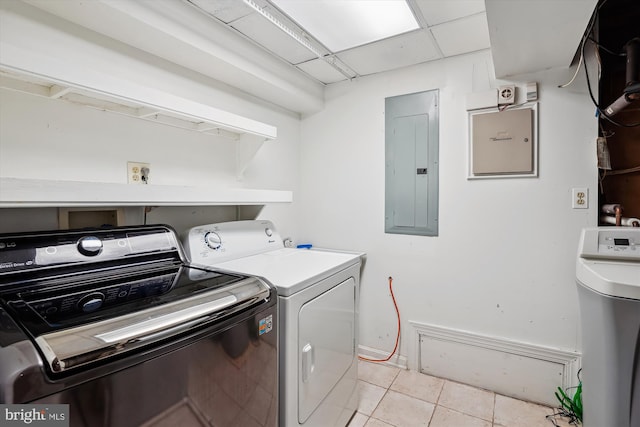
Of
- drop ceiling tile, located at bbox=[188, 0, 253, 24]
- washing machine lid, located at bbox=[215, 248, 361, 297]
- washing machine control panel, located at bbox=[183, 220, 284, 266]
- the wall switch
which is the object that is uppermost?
drop ceiling tile, located at bbox=[188, 0, 253, 24]

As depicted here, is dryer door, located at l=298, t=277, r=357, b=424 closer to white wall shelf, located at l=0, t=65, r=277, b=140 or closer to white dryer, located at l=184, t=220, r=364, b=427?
white dryer, located at l=184, t=220, r=364, b=427

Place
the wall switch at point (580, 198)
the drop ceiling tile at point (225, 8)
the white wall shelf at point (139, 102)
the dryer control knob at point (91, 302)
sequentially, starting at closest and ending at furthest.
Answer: the dryer control knob at point (91, 302) → the white wall shelf at point (139, 102) → the drop ceiling tile at point (225, 8) → the wall switch at point (580, 198)

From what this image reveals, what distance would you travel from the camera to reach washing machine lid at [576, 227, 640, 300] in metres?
1.19

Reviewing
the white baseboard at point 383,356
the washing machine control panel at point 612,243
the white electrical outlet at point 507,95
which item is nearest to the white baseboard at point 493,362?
the white baseboard at point 383,356

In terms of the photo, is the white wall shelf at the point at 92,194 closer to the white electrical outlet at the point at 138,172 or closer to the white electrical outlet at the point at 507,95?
the white electrical outlet at the point at 138,172

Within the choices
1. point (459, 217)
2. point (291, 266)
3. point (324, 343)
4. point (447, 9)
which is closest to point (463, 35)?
point (447, 9)

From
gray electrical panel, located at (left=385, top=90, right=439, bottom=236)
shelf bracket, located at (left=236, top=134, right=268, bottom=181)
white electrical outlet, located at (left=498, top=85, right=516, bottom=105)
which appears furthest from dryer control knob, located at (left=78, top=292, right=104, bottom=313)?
white electrical outlet, located at (left=498, top=85, right=516, bottom=105)

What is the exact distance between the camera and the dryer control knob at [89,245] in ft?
3.92

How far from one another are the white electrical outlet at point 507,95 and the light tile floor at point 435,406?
1.90 meters

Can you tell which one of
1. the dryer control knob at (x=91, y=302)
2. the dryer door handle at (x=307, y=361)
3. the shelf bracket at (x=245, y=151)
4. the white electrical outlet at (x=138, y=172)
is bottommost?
the dryer door handle at (x=307, y=361)

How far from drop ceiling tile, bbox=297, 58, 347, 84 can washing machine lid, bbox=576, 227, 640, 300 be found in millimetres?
1871

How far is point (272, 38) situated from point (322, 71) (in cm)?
58

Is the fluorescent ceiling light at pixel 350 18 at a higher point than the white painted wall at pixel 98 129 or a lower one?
higher

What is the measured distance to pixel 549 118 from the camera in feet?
6.22
